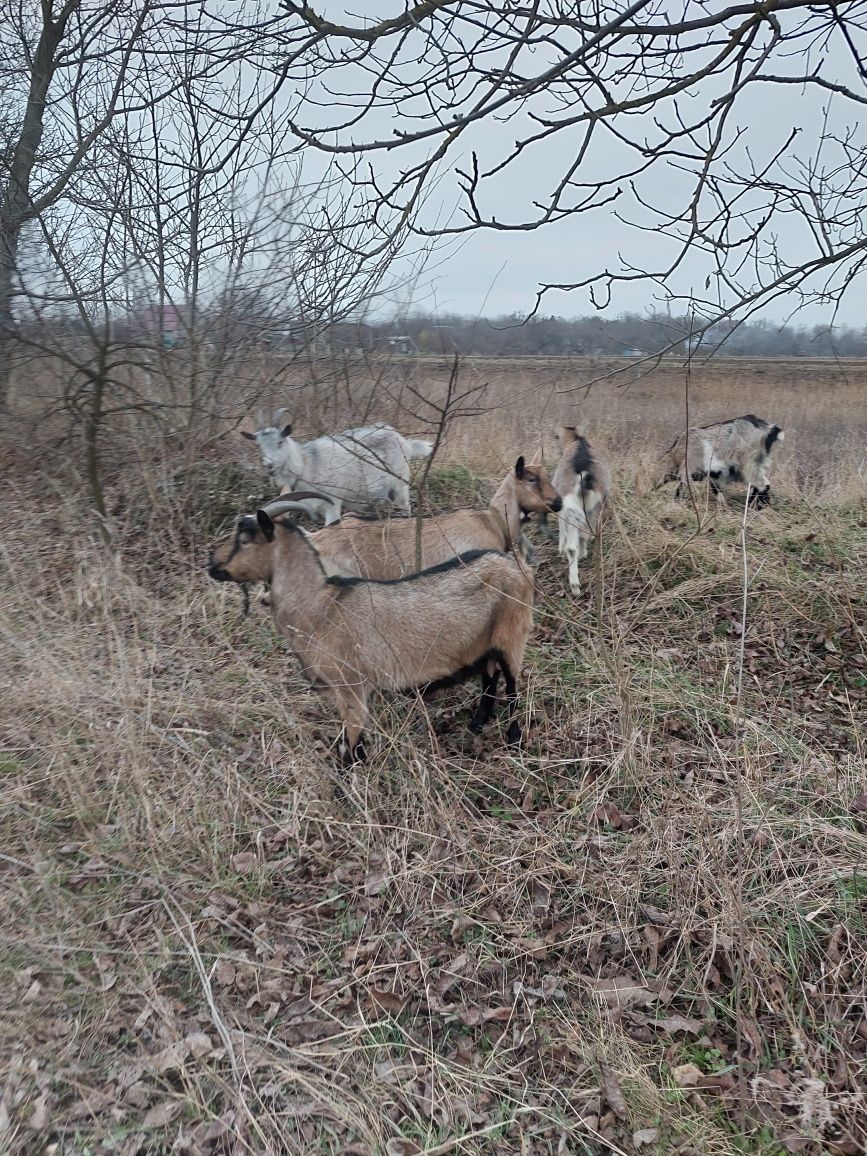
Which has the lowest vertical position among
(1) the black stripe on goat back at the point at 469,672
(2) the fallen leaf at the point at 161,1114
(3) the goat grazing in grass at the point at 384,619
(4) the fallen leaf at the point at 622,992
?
(2) the fallen leaf at the point at 161,1114

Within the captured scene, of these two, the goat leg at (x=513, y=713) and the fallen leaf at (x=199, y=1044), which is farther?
the goat leg at (x=513, y=713)

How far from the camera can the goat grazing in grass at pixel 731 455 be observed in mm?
10906

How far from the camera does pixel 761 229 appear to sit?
3867 millimetres

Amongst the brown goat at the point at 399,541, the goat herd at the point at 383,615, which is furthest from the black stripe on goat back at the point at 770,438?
the goat herd at the point at 383,615

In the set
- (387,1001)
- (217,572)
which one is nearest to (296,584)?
(217,572)

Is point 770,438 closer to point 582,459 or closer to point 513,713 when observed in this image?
point 582,459

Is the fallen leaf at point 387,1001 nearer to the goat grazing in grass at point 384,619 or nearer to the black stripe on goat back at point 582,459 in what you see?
the goat grazing in grass at point 384,619

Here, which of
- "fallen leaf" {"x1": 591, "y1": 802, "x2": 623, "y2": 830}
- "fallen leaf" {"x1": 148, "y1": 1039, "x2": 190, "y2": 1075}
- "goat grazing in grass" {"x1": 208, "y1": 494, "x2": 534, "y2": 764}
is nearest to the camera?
"fallen leaf" {"x1": 148, "y1": 1039, "x2": 190, "y2": 1075}

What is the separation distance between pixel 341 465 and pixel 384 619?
5079 mm

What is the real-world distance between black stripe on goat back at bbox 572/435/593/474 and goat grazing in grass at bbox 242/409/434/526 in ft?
5.74

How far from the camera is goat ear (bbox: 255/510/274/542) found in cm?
566

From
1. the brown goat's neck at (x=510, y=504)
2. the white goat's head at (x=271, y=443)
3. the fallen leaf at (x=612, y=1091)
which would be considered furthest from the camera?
the white goat's head at (x=271, y=443)

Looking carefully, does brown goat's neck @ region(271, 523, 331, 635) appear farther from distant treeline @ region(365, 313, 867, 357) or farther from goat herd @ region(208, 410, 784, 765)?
distant treeline @ region(365, 313, 867, 357)

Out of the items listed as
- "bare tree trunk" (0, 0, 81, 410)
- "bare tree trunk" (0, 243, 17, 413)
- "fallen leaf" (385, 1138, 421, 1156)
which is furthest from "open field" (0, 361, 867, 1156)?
"bare tree trunk" (0, 0, 81, 410)
